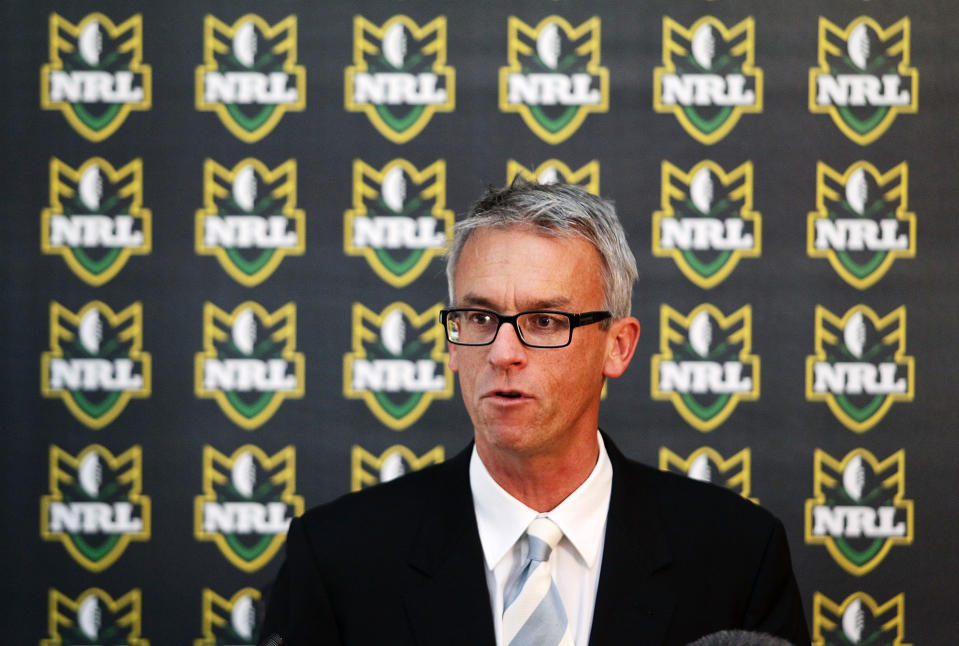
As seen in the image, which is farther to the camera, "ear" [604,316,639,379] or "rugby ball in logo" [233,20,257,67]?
"rugby ball in logo" [233,20,257,67]

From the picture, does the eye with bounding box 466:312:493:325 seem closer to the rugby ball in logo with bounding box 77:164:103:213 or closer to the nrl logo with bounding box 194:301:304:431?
the nrl logo with bounding box 194:301:304:431

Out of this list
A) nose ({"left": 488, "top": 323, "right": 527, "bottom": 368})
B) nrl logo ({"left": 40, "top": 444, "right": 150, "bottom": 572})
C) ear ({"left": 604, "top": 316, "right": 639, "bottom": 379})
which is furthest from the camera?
nrl logo ({"left": 40, "top": 444, "right": 150, "bottom": 572})

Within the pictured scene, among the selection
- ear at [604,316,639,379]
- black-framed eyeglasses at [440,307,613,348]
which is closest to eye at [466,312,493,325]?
black-framed eyeglasses at [440,307,613,348]

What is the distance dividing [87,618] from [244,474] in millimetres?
492

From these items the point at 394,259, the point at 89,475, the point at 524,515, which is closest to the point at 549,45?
the point at 394,259

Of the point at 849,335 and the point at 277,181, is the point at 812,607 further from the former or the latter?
the point at 277,181

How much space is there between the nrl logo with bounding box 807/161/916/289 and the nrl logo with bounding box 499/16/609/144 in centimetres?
56

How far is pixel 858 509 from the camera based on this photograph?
2020mm

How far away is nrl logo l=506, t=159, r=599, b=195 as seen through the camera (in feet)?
6.64

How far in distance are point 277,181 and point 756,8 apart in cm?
119

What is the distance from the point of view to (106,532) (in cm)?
201

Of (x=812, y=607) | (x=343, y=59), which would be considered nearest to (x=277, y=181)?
(x=343, y=59)

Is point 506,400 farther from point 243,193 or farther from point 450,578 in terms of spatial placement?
point 243,193

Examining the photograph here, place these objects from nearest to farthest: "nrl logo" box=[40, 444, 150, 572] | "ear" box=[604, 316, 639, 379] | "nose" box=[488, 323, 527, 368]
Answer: "nose" box=[488, 323, 527, 368], "ear" box=[604, 316, 639, 379], "nrl logo" box=[40, 444, 150, 572]
